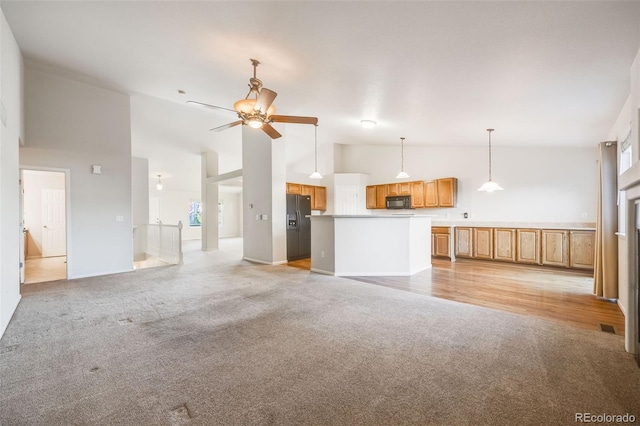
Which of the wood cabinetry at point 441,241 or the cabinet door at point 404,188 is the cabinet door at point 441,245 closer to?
the wood cabinetry at point 441,241

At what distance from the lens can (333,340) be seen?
2.60m

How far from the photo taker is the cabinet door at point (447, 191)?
23.9 ft

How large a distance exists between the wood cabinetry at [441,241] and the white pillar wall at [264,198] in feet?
12.3

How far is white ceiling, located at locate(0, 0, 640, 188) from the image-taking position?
2293mm

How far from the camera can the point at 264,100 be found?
11.2 feet

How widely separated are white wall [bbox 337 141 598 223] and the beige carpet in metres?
4.36

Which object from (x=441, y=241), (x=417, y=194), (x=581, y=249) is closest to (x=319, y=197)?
(x=417, y=194)

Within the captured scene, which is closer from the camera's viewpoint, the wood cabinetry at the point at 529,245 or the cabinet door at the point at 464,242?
the wood cabinetry at the point at 529,245

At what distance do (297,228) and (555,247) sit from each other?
5.48 m

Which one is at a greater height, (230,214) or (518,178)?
(518,178)

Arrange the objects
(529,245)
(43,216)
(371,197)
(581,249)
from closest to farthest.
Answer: (581,249)
(529,245)
(43,216)
(371,197)

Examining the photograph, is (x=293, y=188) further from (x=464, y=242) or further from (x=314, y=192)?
(x=464, y=242)

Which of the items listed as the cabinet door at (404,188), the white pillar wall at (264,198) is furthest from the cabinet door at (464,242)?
the white pillar wall at (264,198)

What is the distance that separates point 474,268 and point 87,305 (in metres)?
6.52
